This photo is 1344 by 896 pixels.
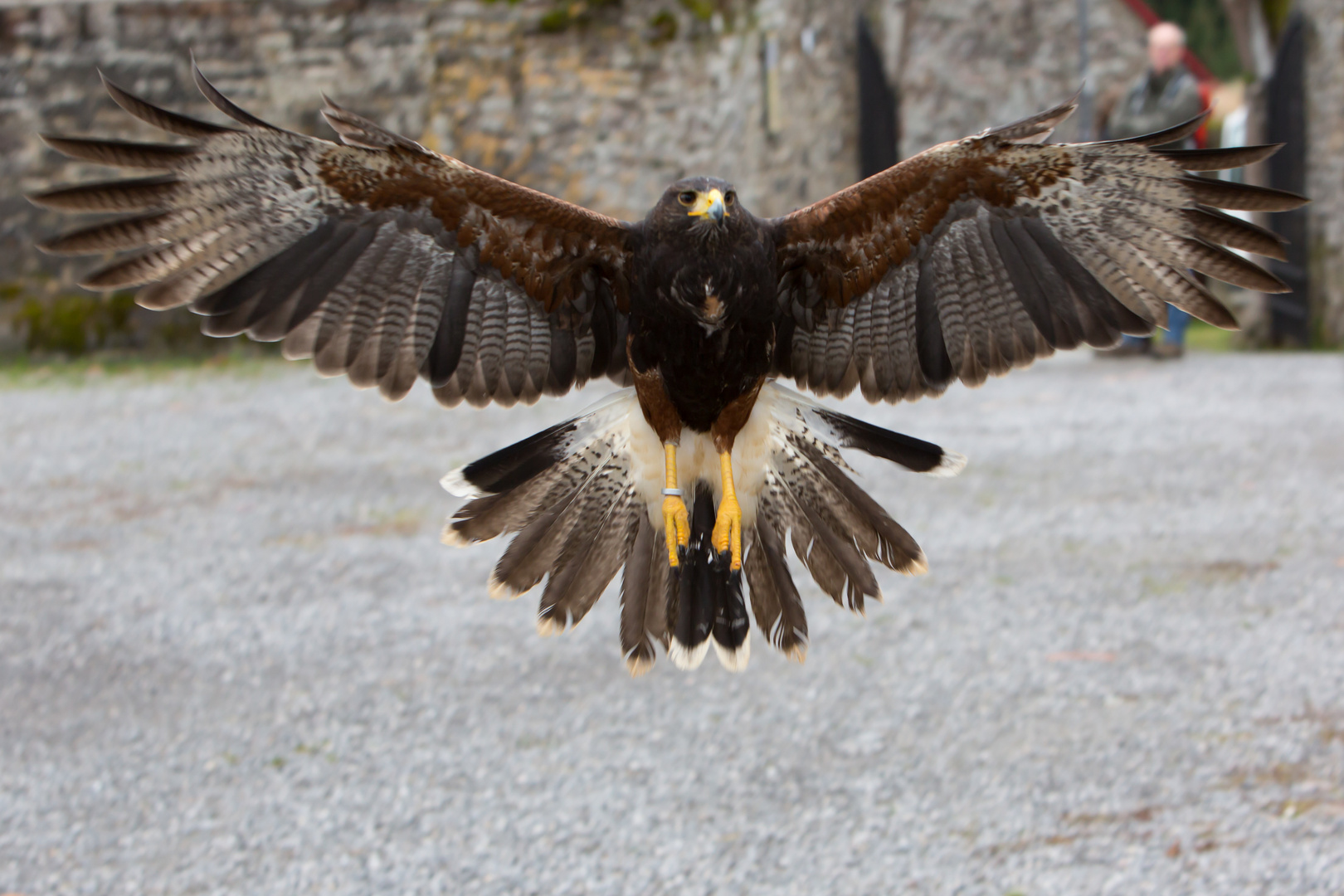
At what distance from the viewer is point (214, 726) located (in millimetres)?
4676

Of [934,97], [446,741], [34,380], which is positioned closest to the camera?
[446,741]

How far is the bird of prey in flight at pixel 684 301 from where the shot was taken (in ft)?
10.3

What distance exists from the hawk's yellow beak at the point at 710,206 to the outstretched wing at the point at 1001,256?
357 millimetres

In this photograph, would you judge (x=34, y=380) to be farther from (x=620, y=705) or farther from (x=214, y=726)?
(x=620, y=705)

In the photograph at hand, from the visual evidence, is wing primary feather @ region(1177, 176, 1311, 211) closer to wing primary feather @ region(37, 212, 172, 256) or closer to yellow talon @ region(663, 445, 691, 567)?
yellow talon @ region(663, 445, 691, 567)

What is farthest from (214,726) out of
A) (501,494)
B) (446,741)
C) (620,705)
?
(501,494)

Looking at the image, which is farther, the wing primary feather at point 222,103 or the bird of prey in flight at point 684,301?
the bird of prey in flight at point 684,301

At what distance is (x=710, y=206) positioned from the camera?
3.01 m

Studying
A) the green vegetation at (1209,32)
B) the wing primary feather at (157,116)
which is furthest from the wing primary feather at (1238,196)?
the green vegetation at (1209,32)

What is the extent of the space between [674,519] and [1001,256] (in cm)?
112

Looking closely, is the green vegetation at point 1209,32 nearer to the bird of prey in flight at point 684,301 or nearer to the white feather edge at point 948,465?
the bird of prey in flight at point 684,301

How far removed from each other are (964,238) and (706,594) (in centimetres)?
117

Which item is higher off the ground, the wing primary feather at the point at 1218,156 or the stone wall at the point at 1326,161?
the stone wall at the point at 1326,161

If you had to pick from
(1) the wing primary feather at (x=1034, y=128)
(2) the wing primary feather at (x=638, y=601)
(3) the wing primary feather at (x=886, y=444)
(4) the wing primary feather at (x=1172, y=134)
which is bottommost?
(2) the wing primary feather at (x=638, y=601)
